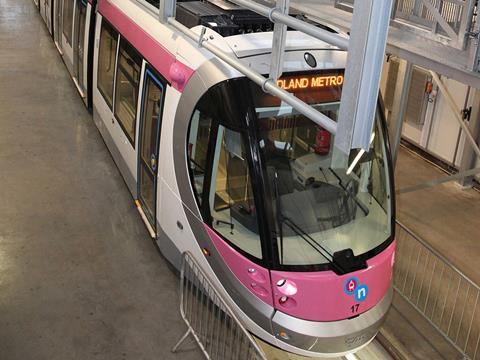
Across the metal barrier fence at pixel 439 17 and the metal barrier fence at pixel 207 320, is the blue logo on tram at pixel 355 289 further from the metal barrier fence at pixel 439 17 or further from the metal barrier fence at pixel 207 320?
the metal barrier fence at pixel 439 17

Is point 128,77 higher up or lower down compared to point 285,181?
higher up

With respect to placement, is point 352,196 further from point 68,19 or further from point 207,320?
point 68,19

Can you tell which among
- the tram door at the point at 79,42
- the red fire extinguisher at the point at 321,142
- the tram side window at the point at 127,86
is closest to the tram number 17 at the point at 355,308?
the red fire extinguisher at the point at 321,142

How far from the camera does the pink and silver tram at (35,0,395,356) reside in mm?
5191

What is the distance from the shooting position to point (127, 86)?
7.69 meters

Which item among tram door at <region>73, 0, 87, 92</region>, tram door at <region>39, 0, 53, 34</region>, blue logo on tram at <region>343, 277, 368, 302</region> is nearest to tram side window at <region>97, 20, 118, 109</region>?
tram door at <region>73, 0, 87, 92</region>

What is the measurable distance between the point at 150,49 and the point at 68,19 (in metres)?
6.03

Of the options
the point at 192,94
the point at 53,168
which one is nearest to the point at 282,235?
the point at 192,94

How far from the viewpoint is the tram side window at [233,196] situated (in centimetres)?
523

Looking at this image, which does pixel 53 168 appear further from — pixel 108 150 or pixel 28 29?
pixel 28 29

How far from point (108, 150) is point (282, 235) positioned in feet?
16.8

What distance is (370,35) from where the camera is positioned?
10.4 ft

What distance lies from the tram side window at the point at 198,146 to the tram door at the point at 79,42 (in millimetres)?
5363

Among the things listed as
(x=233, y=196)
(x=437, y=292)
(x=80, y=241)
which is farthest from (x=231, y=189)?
(x=437, y=292)
